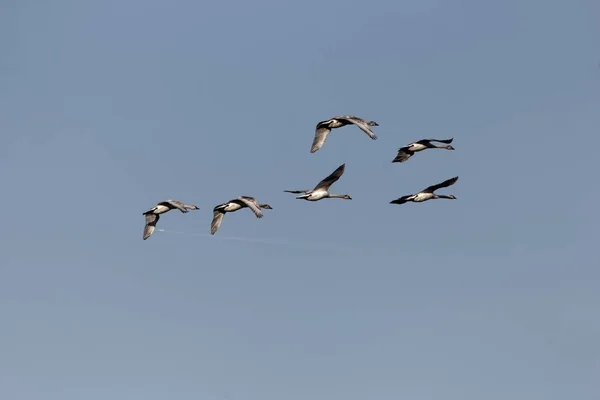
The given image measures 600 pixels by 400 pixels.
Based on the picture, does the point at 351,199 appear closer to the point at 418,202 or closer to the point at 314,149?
the point at 418,202

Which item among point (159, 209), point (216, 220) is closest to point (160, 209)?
point (159, 209)

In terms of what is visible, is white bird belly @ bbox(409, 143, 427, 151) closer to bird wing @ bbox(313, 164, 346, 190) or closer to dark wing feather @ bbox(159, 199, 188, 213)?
bird wing @ bbox(313, 164, 346, 190)

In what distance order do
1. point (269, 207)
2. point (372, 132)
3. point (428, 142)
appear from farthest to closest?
1. point (269, 207)
2. point (428, 142)
3. point (372, 132)

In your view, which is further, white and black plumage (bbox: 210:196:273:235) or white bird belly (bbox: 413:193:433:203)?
white bird belly (bbox: 413:193:433:203)

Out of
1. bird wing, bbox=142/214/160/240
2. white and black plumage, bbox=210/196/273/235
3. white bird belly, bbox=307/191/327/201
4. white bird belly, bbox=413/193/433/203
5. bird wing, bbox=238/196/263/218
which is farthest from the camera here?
white bird belly, bbox=307/191/327/201

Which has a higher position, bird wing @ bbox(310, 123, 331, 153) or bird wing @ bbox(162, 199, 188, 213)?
bird wing @ bbox(310, 123, 331, 153)

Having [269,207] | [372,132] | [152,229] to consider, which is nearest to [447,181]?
[372,132]

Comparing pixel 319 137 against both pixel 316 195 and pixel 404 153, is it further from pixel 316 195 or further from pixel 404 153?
pixel 316 195

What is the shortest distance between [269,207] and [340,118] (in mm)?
21356

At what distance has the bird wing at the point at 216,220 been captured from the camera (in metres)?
148

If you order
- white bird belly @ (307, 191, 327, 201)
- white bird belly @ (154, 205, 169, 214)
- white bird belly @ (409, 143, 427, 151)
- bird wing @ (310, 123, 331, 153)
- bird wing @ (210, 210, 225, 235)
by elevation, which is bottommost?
bird wing @ (210, 210, 225, 235)

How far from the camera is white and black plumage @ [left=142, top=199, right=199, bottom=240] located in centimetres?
15312

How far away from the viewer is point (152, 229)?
153 meters

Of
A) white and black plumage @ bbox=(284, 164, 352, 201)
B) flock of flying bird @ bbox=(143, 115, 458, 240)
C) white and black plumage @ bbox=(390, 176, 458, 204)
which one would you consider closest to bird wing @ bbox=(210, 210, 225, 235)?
flock of flying bird @ bbox=(143, 115, 458, 240)
